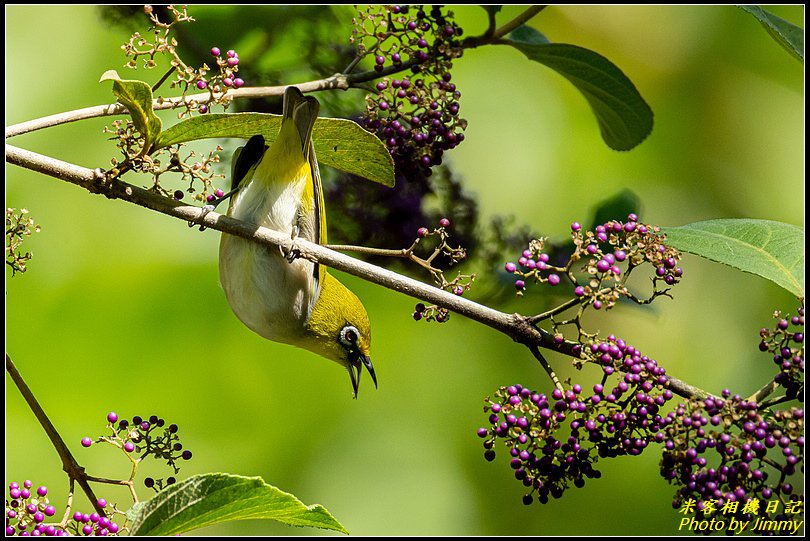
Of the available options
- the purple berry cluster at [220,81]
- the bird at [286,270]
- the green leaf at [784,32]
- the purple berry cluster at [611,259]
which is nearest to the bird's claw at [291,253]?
the purple berry cluster at [220,81]

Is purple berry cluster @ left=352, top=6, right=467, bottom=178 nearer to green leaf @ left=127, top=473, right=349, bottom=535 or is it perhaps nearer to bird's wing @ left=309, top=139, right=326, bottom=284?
bird's wing @ left=309, top=139, right=326, bottom=284

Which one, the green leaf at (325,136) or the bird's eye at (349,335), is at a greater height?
the green leaf at (325,136)

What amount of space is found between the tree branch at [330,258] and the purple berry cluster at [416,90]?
1.58 ft

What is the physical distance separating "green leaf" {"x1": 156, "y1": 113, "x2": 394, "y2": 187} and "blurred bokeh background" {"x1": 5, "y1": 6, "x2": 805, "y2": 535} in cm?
96

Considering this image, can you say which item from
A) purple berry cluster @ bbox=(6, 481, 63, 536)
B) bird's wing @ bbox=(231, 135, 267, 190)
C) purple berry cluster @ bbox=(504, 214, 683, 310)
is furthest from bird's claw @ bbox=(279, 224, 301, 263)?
bird's wing @ bbox=(231, 135, 267, 190)

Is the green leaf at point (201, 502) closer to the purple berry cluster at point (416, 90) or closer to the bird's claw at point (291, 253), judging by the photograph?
the bird's claw at point (291, 253)

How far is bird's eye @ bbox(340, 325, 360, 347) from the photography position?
303 centimetres

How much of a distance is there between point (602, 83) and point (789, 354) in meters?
1.32

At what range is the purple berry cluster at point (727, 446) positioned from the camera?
163cm

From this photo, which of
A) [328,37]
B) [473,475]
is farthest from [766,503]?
[328,37]

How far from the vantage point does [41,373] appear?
2.91 metres

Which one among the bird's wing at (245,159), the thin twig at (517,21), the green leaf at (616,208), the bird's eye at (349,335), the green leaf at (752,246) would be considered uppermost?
the thin twig at (517,21)

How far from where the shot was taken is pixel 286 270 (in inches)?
116

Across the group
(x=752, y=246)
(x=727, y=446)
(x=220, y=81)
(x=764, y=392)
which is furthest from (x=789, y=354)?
(x=220, y=81)
